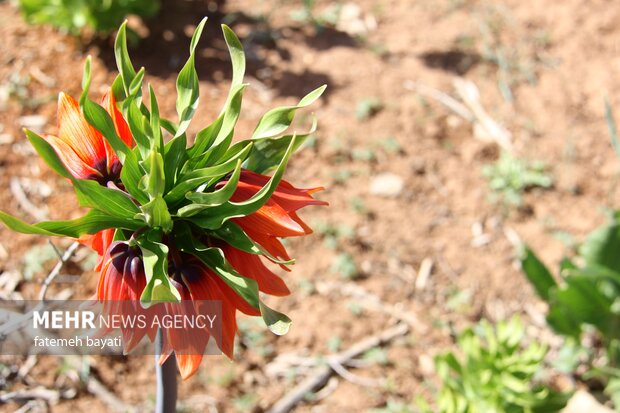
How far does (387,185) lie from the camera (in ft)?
9.22

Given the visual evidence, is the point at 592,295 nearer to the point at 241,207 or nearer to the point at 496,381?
the point at 496,381

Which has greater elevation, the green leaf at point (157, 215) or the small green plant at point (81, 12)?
the green leaf at point (157, 215)

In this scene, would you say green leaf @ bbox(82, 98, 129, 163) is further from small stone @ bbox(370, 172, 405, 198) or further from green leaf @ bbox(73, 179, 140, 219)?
small stone @ bbox(370, 172, 405, 198)

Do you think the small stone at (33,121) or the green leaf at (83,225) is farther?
the small stone at (33,121)

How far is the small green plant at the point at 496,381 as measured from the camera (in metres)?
1.94

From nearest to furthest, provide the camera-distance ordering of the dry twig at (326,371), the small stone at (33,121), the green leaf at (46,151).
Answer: the green leaf at (46,151) < the dry twig at (326,371) < the small stone at (33,121)

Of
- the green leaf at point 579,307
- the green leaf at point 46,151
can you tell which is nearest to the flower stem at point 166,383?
the green leaf at point 46,151

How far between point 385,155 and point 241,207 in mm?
2048

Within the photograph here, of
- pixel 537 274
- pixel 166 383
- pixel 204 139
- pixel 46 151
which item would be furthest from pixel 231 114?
pixel 537 274

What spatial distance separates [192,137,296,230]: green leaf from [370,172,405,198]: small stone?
1.86 m

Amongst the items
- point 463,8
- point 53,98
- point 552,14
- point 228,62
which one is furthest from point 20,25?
point 552,14

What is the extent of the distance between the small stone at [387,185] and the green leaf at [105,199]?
75.0 inches

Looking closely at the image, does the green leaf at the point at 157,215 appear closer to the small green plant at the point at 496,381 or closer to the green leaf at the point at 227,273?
the green leaf at the point at 227,273

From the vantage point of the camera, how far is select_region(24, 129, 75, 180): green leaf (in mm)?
816
